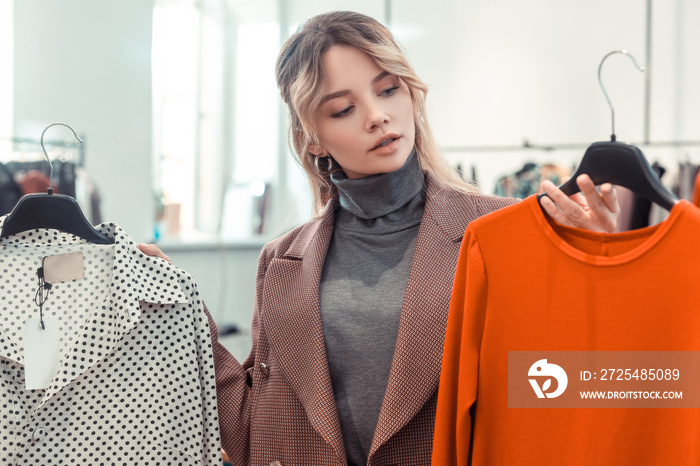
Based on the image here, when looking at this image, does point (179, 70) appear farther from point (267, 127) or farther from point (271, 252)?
point (271, 252)

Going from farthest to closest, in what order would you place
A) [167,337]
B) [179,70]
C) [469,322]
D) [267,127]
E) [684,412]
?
[267,127], [179,70], [167,337], [469,322], [684,412]

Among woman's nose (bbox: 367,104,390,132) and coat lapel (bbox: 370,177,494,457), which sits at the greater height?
woman's nose (bbox: 367,104,390,132)

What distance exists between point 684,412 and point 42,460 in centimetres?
120

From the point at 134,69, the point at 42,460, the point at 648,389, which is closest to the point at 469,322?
the point at 648,389

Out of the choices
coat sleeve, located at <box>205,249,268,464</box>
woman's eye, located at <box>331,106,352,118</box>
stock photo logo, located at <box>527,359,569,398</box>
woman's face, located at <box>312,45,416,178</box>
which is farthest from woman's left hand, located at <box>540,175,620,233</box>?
coat sleeve, located at <box>205,249,268,464</box>

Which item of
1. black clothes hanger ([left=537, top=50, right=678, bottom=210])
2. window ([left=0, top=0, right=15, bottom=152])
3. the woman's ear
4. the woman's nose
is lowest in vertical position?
black clothes hanger ([left=537, top=50, right=678, bottom=210])

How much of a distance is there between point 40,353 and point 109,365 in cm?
14

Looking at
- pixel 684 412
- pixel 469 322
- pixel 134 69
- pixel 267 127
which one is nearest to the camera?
pixel 684 412

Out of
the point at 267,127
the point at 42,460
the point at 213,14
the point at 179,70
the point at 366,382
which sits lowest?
the point at 42,460

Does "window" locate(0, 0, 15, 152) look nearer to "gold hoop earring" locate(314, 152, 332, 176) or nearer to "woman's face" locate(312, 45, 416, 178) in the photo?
"gold hoop earring" locate(314, 152, 332, 176)

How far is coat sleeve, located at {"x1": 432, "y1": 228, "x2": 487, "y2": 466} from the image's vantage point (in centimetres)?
116

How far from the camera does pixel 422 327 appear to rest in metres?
1.35

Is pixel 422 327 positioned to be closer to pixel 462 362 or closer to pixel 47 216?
pixel 462 362

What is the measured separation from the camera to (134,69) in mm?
3951
